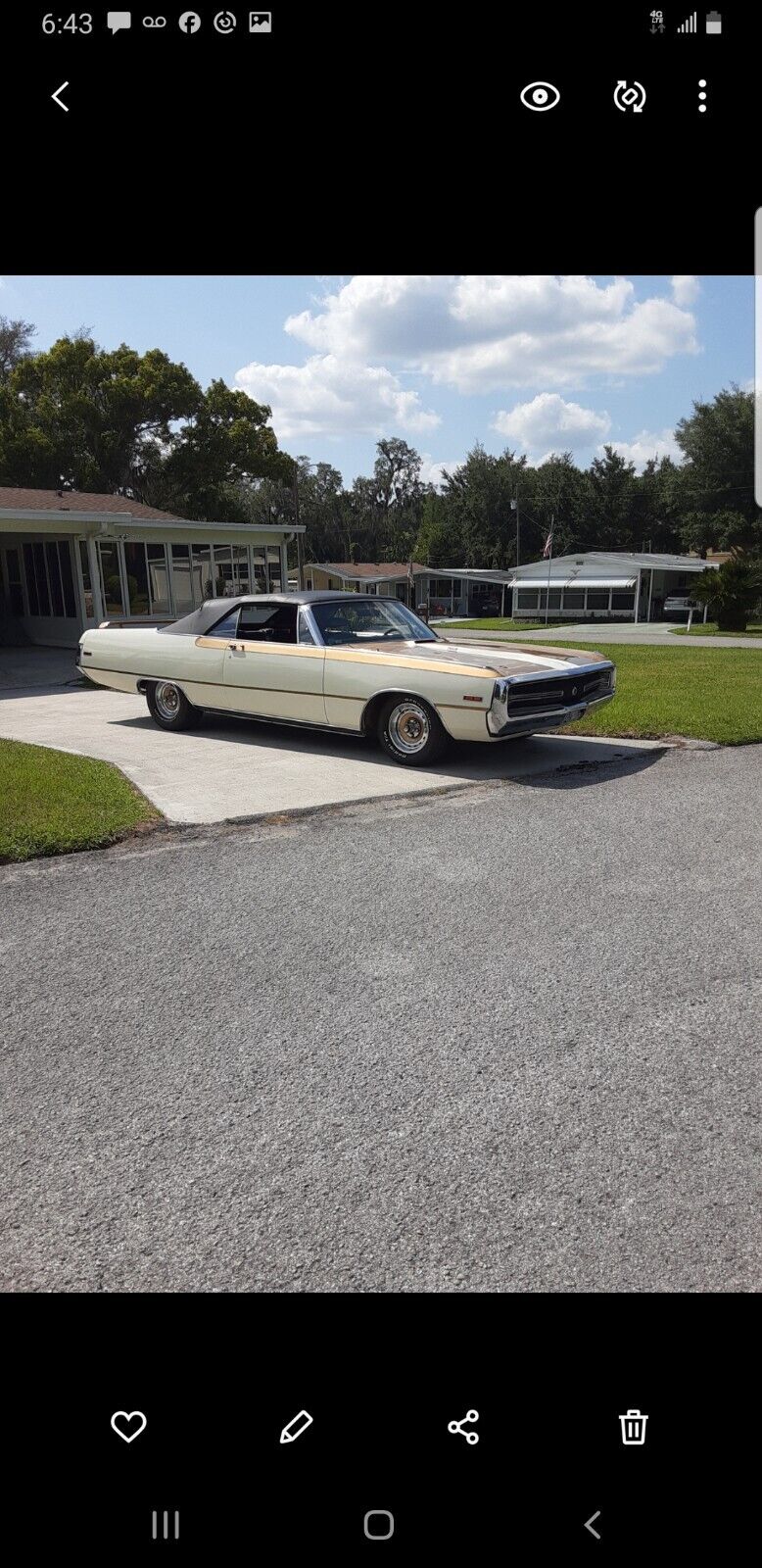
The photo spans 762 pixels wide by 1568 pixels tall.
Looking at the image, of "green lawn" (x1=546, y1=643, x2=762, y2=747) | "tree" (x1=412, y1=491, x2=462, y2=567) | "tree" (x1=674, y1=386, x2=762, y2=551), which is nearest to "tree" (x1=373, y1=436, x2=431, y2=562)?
"tree" (x1=412, y1=491, x2=462, y2=567)

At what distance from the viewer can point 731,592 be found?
3092cm

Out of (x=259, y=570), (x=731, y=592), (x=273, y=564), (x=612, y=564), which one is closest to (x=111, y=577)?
(x=259, y=570)

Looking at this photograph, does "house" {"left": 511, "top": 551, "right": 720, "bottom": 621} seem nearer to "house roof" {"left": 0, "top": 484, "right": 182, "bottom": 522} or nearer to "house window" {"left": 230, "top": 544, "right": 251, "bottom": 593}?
"house window" {"left": 230, "top": 544, "right": 251, "bottom": 593}

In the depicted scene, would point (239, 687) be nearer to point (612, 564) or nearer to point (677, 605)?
point (677, 605)

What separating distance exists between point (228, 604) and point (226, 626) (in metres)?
0.28

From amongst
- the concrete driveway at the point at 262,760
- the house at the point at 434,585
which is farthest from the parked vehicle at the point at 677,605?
the concrete driveway at the point at 262,760

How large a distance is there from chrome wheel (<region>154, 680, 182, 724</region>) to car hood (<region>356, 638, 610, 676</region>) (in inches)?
94.8

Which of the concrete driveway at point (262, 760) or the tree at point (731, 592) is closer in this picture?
the concrete driveway at point (262, 760)

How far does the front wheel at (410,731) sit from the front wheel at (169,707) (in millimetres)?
2414

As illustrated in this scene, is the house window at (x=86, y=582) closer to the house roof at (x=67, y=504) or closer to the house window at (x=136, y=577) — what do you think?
the house roof at (x=67, y=504)

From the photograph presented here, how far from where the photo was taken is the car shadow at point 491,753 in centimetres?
762

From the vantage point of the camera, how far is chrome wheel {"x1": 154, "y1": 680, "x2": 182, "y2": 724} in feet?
31.7
